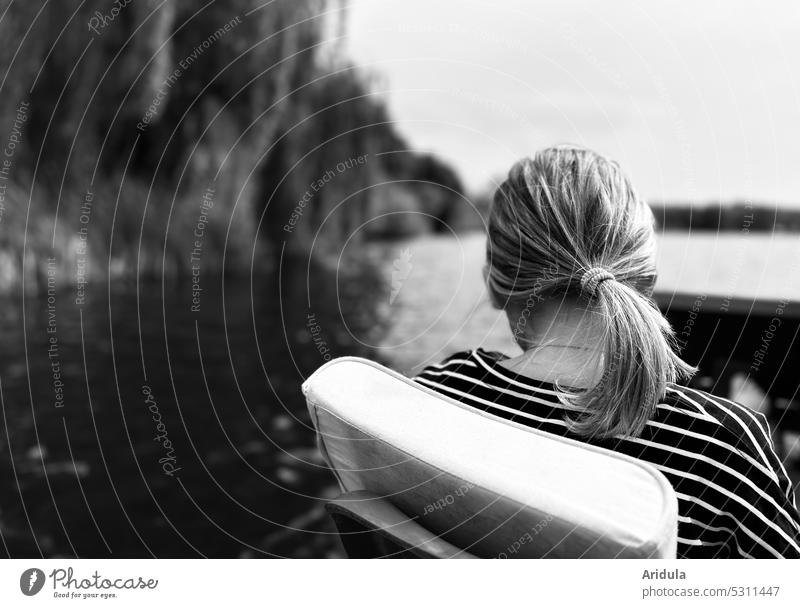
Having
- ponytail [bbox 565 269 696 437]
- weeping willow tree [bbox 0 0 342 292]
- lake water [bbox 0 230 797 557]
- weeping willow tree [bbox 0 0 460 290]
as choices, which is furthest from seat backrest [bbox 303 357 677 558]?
weeping willow tree [bbox 0 0 342 292]

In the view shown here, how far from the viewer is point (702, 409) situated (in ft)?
3.76

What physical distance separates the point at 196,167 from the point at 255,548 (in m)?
10.6

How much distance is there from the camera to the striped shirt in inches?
43.6

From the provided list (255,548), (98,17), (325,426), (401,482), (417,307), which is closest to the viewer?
(401,482)

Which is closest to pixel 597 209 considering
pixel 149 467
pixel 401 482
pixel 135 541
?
pixel 401 482

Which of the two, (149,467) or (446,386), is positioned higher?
(446,386)

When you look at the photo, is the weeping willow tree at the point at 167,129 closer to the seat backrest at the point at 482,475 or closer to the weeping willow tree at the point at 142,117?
the weeping willow tree at the point at 142,117

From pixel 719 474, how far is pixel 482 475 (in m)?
0.42

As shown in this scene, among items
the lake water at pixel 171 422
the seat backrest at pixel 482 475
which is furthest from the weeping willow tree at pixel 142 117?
the seat backrest at pixel 482 475

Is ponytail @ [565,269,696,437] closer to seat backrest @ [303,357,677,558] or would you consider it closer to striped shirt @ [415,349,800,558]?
striped shirt @ [415,349,800,558]

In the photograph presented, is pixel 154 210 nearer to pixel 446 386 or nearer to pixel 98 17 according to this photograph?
pixel 98 17

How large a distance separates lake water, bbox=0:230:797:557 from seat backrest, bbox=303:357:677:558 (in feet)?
2.37

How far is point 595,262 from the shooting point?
1280mm

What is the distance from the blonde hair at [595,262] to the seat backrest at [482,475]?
0.25 m
